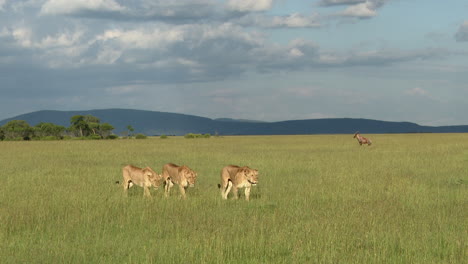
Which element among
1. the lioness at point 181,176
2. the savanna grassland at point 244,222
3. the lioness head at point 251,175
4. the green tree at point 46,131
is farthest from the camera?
the green tree at point 46,131

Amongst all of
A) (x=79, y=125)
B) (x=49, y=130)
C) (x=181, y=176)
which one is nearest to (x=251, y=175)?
(x=181, y=176)

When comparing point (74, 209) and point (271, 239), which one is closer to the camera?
point (271, 239)

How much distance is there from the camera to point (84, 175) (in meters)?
21.9

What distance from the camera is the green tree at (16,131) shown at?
3939 inches

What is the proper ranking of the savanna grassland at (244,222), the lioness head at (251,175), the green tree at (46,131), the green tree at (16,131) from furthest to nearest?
1. the green tree at (46,131)
2. the green tree at (16,131)
3. the lioness head at (251,175)
4. the savanna grassland at (244,222)

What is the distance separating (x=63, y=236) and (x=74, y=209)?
3056 mm

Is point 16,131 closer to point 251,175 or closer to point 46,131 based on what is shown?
point 46,131

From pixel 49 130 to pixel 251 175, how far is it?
99.0 metres

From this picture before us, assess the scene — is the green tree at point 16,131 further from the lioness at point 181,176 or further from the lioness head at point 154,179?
the lioness head at point 154,179

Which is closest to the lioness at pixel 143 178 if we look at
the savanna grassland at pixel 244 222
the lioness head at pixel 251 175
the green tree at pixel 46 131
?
the savanna grassland at pixel 244 222

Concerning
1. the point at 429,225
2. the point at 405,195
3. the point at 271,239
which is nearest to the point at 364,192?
the point at 405,195

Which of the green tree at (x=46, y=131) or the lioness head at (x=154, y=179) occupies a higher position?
the green tree at (x=46, y=131)

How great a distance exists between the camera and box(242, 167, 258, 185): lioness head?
13.5 m

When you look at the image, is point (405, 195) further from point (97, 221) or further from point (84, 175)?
point (84, 175)
